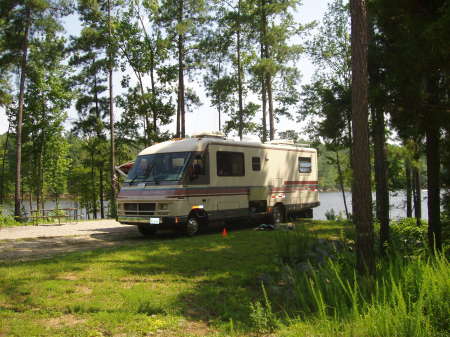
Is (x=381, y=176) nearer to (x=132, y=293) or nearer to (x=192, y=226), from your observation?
(x=192, y=226)

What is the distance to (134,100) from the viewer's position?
30.1 metres

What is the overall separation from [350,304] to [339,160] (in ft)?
77.5

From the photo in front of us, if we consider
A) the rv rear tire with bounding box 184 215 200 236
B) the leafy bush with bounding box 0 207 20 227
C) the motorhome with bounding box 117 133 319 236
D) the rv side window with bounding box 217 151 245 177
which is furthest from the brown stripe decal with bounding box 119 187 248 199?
the leafy bush with bounding box 0 207 20 227

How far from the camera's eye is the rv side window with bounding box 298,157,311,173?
60.2ft

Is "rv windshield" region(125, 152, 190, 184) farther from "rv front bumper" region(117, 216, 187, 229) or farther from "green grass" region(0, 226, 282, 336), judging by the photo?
"green grass" region(0, 226, 282, 336)

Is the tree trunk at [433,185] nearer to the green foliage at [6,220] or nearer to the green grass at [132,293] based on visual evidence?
the green grass at [132,293]

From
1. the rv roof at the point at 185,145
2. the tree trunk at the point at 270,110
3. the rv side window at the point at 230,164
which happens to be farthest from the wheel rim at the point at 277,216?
the tree trunk at the point at 270,110

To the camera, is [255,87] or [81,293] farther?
[255,87]

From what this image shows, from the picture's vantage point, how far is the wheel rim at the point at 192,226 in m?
13.1

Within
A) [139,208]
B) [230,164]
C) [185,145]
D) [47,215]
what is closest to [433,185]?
[230,164]

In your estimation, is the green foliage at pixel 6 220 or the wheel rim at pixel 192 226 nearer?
the wheel rim at pixel 192 226

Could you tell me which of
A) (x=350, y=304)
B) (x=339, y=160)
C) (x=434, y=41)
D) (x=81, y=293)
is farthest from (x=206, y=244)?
(x=339, y=160)

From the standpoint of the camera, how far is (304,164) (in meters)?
18.7

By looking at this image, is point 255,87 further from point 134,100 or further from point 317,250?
point 317,250
